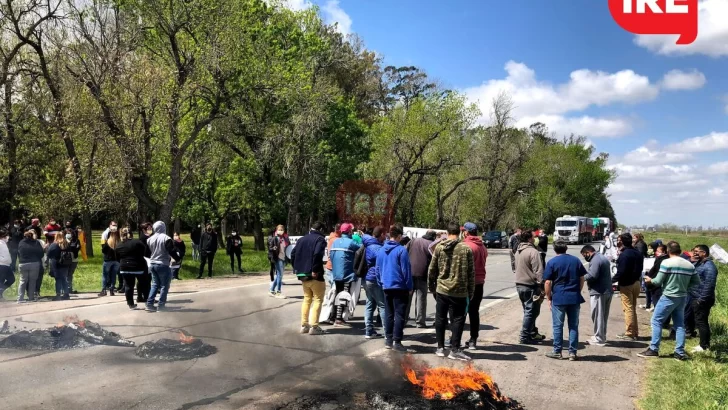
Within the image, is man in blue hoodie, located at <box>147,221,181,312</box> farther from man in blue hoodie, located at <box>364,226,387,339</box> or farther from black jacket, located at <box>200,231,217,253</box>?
black jacket, located at <box>200,231,217,253</box>

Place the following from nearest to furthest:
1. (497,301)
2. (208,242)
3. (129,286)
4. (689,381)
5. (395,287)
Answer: (689,381) → (395,287) → (129,286) → (497,301) → (208,242)

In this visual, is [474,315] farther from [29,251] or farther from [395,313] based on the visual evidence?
[29,251]

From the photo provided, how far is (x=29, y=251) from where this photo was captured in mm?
12508

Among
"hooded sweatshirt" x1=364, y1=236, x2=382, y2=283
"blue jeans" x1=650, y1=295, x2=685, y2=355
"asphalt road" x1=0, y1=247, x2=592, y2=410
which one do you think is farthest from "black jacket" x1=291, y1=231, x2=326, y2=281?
"blue jeans" x1=650, y1=295, x2=685, y2=355

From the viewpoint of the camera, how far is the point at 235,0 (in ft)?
75.9

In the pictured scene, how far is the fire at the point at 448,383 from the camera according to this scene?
5.55m

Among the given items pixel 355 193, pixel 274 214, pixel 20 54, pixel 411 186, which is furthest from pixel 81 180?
pixel 411 186

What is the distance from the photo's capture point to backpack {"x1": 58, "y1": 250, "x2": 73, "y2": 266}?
13.1 m

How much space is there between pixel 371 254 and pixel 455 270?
1985 mm

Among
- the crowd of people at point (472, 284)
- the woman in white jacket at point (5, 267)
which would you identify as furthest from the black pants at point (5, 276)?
the crowd of people at point (472, 284)

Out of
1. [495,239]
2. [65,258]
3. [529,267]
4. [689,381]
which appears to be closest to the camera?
[689,381]

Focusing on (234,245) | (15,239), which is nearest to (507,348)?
(234,245)

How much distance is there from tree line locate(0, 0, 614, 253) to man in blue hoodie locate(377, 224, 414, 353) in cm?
1533

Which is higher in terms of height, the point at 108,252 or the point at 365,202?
the point at 365,202
